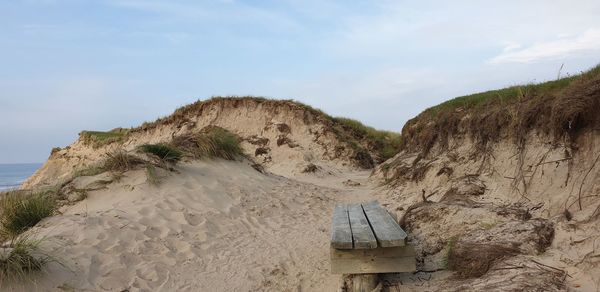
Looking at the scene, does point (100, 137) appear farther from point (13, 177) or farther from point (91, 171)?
point (13, 177)

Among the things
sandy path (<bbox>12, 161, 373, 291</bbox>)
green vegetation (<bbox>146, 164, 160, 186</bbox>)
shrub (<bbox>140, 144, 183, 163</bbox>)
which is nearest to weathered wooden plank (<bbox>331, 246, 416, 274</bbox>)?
sandy path (<bbox>12, 161, 373, 291</bbox>)

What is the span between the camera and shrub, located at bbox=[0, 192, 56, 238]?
636 centimetres

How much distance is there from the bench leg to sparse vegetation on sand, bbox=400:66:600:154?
10.4 feet

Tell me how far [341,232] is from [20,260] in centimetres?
320

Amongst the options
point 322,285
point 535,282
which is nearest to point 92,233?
point 322,285

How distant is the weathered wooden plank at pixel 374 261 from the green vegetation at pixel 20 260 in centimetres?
302

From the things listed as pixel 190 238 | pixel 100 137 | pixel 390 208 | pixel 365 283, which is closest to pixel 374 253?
pixel 365 283

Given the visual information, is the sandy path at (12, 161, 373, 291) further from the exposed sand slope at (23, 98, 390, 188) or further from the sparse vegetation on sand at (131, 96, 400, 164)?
the sparse vegetation on sand at (131, 96, 400, 164)

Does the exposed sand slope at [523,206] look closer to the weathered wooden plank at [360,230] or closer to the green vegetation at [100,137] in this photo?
the weathered wooden plank at [360,230]

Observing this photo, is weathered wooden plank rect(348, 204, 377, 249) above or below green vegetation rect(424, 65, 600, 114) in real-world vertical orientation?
below

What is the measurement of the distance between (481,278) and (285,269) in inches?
96.0

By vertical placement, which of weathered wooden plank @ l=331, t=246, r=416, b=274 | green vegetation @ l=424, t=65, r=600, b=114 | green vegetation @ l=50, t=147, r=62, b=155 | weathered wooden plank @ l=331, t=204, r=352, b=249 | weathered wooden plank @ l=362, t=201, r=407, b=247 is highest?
green vegetation @ l=50, t=147, r=62, b=155

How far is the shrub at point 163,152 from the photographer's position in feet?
29.6

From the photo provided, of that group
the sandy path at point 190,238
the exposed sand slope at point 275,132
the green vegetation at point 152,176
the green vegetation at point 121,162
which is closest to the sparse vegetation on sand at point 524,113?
the sandy path at point 190,238
